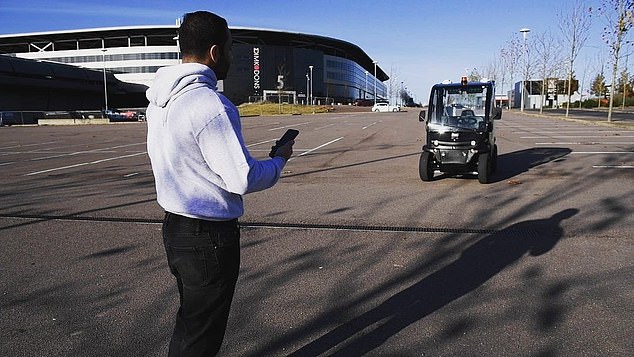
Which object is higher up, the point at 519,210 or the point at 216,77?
the point at 216,77

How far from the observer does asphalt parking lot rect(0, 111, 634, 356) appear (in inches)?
133

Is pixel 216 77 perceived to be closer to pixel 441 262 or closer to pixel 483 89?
pixel 441 262

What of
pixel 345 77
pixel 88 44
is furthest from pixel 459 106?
pixel 345 77

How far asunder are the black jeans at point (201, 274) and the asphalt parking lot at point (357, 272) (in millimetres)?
934

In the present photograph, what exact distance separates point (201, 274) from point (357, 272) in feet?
8.54

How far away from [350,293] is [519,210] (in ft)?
13.0

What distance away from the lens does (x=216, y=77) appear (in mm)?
2270

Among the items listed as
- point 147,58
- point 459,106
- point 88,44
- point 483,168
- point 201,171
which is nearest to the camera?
point 201,171

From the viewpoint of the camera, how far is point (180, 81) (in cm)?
212

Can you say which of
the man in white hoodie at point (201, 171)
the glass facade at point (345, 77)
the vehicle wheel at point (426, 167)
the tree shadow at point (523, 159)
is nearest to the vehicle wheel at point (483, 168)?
the tree shadow at point (523, 159)

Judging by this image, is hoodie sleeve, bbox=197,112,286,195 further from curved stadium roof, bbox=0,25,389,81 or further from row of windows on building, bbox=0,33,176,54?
row of windows on building, bbox=0,33,176,54

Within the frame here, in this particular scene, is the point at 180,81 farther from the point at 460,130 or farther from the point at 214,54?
the point at 460,130

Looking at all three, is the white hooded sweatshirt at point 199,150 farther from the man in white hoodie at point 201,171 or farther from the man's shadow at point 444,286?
the man's shadow at point 444,286

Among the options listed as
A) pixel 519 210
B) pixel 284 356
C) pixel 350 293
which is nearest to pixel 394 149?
pixel 519 210
